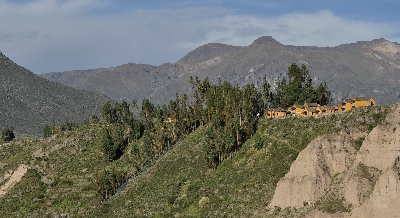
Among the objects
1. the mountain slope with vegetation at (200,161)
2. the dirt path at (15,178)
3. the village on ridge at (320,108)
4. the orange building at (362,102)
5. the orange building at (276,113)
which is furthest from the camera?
the dirt path at (15,178)

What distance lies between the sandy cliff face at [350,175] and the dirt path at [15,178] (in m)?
85.3

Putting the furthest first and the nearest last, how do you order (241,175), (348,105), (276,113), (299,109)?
(276,113), (299,109), (348,105), (241,175)

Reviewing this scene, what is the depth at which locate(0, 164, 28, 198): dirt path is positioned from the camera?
147875mm

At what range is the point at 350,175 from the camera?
79125 millimetres

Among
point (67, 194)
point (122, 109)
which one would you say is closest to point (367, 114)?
point (67, 194)

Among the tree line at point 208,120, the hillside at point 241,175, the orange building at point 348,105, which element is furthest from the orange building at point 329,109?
the tree line at point 208,120

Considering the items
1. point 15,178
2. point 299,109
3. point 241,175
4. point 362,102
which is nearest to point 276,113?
point 299,109

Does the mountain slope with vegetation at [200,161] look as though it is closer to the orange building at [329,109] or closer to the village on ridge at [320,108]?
the village on ridge at [320,108]

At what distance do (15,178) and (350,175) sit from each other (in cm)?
9932

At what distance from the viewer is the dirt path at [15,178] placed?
485 feet

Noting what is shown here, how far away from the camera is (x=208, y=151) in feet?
384

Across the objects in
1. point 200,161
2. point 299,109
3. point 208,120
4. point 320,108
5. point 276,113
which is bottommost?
point 200,161

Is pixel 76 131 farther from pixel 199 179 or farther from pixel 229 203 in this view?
pixel 229 203

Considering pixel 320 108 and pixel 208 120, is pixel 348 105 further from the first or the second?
pixel 208 120
